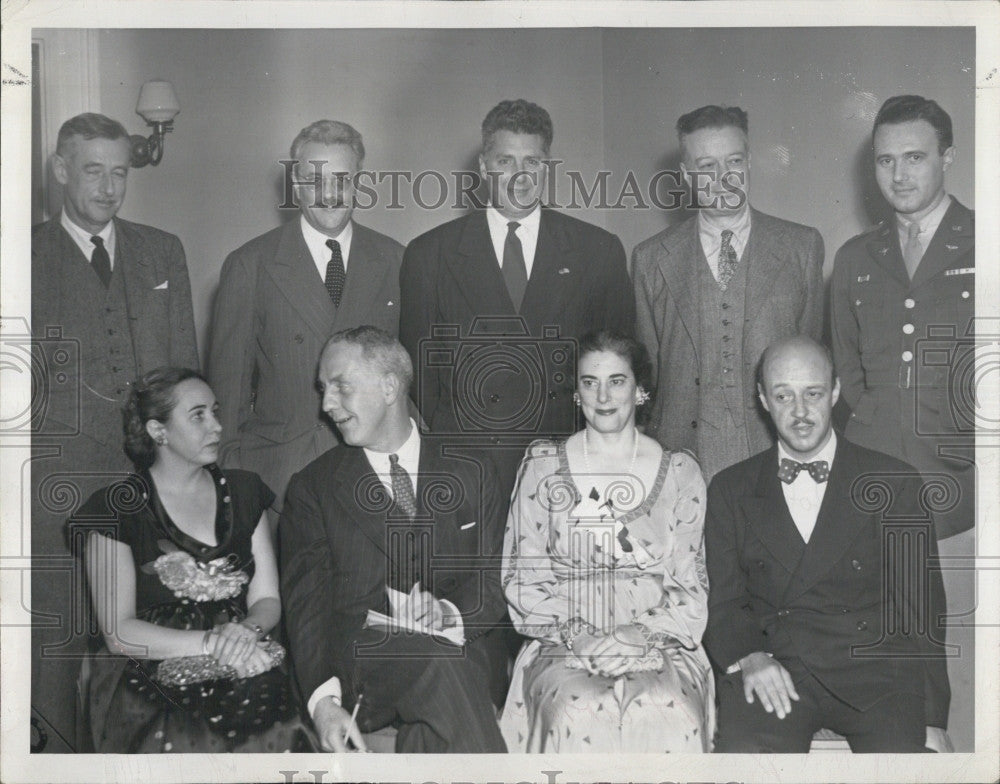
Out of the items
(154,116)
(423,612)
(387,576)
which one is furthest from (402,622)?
(154,116)

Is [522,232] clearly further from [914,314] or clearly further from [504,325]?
[914,314]

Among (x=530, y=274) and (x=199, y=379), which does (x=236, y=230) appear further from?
(x=530, y=274)

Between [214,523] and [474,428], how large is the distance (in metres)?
1.12

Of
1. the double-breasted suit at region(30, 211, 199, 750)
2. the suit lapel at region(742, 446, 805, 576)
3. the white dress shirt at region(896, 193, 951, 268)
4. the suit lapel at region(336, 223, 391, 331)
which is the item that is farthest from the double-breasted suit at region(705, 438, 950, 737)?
the double-breasted suit at region(30, 211, 199, 750)

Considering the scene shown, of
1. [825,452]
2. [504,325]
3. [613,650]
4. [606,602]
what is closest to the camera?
[613,650]

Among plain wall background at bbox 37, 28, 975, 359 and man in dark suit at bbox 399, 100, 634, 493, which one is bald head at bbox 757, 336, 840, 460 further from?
man in dark suit at bbox 399, 100, 634, 493

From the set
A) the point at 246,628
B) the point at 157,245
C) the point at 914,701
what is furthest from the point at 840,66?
the point at 246,628

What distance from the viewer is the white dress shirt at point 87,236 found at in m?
4.73

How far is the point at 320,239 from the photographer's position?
15.6 feet

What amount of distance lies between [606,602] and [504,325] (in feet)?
3.93

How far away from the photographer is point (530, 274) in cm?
472

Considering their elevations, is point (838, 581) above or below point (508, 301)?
below

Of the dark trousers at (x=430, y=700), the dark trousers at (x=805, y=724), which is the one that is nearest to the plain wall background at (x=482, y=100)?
the dark trousers at (x=430, y=700)

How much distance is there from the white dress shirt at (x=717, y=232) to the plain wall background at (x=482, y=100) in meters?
0.10
